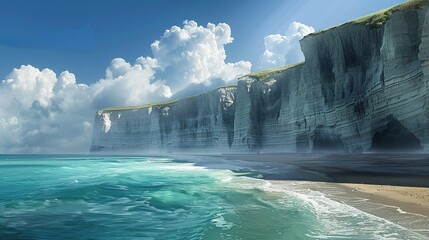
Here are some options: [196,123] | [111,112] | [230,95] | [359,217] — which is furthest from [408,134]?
[111,112]

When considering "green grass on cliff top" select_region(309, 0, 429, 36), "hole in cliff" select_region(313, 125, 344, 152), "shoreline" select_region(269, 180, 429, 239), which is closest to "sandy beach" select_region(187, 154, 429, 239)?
"shoreline" select_region(269, 180, 429, 239)

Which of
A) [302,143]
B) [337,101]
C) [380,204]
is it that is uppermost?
[337,101]

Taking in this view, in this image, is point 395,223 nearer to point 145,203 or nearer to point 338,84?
point 145,203

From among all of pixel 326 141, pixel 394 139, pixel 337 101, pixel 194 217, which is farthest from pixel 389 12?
pixel 194 217

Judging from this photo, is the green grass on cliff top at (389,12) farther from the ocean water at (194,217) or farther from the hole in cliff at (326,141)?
the ocean water at (194,217)

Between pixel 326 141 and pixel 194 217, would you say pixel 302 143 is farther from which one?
pixel 194 217

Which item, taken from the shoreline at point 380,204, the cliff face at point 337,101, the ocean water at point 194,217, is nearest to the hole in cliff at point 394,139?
the cliff face at point 337,101

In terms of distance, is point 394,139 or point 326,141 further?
point 326,141
